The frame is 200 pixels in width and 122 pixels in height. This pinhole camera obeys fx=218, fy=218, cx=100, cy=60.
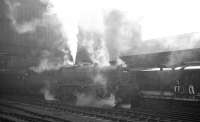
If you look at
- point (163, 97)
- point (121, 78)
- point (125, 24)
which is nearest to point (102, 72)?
point (121, 78)

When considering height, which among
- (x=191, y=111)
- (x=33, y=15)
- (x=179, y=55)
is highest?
(x=33, y=15)

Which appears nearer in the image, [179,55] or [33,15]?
[179,55]

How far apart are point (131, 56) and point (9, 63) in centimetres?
1392

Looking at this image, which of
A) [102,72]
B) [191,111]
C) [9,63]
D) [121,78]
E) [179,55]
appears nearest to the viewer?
[191,111]

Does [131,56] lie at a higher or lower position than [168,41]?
lower

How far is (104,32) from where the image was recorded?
37188 millimetres

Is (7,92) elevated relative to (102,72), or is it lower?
lower

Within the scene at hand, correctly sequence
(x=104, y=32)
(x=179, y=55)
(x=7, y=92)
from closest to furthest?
(x=179, y=55)
(x=7, y=92)
(x=104, y=32)

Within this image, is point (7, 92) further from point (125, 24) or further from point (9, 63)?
point (125, 24)

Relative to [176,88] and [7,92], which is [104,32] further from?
Result: [176,88]

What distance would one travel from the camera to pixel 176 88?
1217 cm

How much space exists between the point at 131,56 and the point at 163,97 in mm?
11202

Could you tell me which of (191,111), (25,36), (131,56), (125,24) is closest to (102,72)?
(191,111)

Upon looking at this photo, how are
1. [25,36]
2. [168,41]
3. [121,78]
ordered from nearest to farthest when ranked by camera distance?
[121,78] < [168,41] < [25,36]
